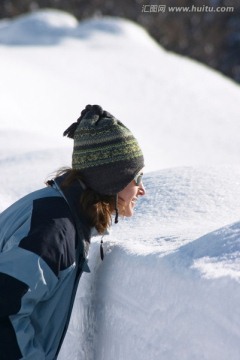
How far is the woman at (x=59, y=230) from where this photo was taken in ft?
5.48

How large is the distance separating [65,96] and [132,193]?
473 cm

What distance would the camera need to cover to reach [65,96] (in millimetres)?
6543

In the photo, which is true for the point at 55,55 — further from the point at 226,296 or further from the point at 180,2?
the point at 180,2

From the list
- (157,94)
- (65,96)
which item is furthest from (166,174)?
(157,94)

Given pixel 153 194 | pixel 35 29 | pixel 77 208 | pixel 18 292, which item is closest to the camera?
pixel 18 292

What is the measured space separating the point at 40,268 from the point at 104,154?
312 mm

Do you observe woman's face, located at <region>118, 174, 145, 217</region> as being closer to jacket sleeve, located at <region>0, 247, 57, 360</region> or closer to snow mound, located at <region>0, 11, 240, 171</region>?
jacket sleeve, located at <region>0, 247, 57, 360</region>

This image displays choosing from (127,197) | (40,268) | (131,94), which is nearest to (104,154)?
(127,197)

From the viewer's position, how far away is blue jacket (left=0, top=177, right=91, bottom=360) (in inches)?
65.5

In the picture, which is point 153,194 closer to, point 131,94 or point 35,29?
point 131,94

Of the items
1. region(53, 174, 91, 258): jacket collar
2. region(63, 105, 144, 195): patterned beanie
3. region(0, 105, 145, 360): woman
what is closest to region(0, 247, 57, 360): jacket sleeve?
region(0, 105, 145, 360): woman

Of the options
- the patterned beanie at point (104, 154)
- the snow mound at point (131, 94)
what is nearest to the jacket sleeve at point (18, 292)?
the patterned beanie at point (104, 154)

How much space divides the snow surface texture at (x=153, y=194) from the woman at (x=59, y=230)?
0.15 m

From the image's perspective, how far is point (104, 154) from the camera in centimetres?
183
